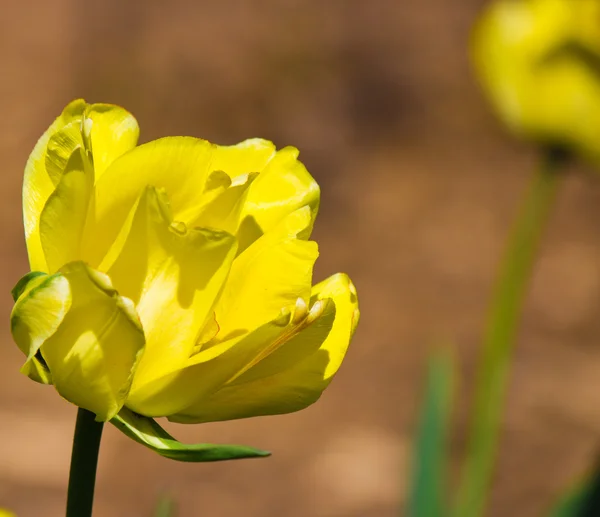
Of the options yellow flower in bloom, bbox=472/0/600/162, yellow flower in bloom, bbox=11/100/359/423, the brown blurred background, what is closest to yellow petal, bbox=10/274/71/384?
yellow flower in bloom, bbox=11/100/359/423

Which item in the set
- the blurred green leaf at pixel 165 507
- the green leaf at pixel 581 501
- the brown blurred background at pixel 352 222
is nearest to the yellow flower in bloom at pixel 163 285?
the blurred green leaf at pixel 165 507

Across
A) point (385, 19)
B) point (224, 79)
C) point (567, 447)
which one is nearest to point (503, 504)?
point (567, 447)

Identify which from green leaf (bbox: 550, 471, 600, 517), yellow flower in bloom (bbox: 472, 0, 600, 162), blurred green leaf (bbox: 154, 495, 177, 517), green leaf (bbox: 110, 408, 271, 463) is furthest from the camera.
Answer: yellow flower in bloom (bbox: 472, 0, 600, 162)

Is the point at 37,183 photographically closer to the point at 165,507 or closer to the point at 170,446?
the point at 170,446

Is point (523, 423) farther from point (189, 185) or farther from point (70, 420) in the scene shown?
point (189, 185)

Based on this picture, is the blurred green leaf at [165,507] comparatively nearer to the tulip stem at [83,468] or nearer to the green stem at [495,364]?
the tulip stem at [83,468]

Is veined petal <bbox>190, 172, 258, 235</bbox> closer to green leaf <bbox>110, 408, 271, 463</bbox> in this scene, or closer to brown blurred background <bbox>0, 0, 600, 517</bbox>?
green leaf <bbox>110, 408, 271, 463</bbox>

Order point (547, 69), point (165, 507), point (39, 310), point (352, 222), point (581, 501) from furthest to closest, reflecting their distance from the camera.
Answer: point (352, 222), point (547, 69), point (581, 501), point (165, 507), point (39, 310)

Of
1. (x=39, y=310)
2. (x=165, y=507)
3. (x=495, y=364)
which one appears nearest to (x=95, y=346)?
(x=39, y=310)
